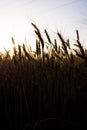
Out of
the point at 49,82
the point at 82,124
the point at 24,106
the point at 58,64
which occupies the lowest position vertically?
the point at 82,124

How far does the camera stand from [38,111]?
1.73 meters

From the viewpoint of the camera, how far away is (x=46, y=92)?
72.9 inches

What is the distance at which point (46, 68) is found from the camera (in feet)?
6.87

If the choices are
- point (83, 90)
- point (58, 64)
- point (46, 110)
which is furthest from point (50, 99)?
point (58, 64)

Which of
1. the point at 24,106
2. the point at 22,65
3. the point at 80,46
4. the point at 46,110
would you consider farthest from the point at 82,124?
the point at 22,65

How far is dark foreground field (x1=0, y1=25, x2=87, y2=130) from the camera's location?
1.68 m

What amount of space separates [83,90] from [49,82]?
Answer: 9.4 inches

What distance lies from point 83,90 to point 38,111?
0.34 m

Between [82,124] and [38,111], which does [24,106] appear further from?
[82,124]

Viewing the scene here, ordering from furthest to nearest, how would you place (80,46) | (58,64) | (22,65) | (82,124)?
(22,65) < (58,64) < (80,46) < (82,124)

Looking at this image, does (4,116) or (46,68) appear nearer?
(4,116)

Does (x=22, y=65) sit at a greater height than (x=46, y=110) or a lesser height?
greater

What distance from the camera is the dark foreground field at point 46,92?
1.68 m

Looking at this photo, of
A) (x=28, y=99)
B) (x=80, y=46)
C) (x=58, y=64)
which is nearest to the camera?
(x=28, y=99)
